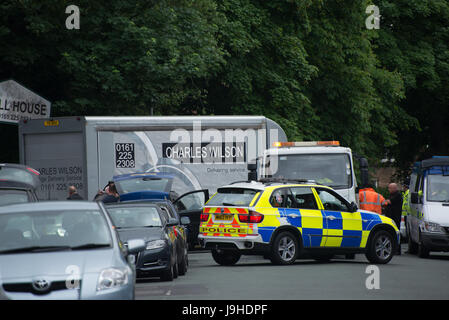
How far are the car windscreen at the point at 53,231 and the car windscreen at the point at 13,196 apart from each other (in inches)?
167

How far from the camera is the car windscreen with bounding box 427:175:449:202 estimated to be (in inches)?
861

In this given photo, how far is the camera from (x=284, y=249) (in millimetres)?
18359

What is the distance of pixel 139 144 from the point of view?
24.7 metres

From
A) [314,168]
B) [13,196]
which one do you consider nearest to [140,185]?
[314,168]

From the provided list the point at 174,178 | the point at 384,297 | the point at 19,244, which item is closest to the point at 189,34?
the point at 174,178

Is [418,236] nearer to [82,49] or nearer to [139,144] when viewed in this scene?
[139,144]

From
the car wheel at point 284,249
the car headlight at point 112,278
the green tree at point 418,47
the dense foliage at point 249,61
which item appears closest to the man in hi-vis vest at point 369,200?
the car wheel at point 284,249

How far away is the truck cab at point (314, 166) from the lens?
876 inches

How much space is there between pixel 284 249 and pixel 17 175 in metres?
5.51

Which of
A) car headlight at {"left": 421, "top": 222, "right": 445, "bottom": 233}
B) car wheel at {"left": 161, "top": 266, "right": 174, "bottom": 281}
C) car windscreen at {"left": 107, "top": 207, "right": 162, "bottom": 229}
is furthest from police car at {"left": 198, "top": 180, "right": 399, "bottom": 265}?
car wheel at {"left": 161, "top": 266, "right": 174, "bottom": 281}

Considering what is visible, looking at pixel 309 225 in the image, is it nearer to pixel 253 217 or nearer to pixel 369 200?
pixel 253 217

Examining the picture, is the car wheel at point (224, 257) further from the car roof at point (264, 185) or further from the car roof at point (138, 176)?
the car roof at point (138, 176)

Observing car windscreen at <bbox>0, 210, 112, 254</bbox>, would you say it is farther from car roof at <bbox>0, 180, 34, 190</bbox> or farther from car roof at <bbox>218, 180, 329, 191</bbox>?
car roof at <bbox>218, 180, 329, 191</bbox>
